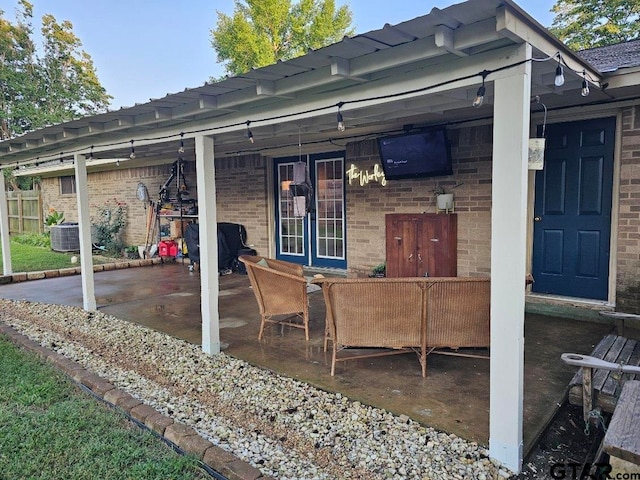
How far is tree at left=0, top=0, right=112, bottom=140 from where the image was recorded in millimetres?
19281

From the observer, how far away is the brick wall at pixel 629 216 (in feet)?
14.1

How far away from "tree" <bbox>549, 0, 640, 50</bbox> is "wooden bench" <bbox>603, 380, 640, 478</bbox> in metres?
15.0

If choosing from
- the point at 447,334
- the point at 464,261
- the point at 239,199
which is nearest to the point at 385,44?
the point at 447,334

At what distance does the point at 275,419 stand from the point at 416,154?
398cm

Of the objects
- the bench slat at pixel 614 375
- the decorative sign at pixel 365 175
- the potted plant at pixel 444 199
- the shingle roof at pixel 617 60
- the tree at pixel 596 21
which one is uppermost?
the tree at pixel 596 21

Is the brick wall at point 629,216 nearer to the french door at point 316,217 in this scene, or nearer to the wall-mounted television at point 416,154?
the wall-mounted television at point 416,154

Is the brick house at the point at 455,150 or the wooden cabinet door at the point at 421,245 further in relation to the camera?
the wooden cabinet door at the point at 421,245

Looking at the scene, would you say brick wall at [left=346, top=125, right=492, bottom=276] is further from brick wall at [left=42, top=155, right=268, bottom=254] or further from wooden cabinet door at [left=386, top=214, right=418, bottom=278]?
brick wall at [left=42, top=155, right=268, bottom=254]

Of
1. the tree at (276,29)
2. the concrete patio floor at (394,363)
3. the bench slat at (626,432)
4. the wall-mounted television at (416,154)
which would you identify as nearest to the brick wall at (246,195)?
the concrete patio floor at (394,363)

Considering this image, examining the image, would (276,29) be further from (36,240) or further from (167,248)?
(167,248)

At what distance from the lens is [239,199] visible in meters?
8.91

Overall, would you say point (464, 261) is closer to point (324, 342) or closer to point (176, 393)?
point (324, 342)

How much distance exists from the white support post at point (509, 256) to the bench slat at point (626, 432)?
484 millimetres

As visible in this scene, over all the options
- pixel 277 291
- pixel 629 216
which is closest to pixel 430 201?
pixel 629 216
